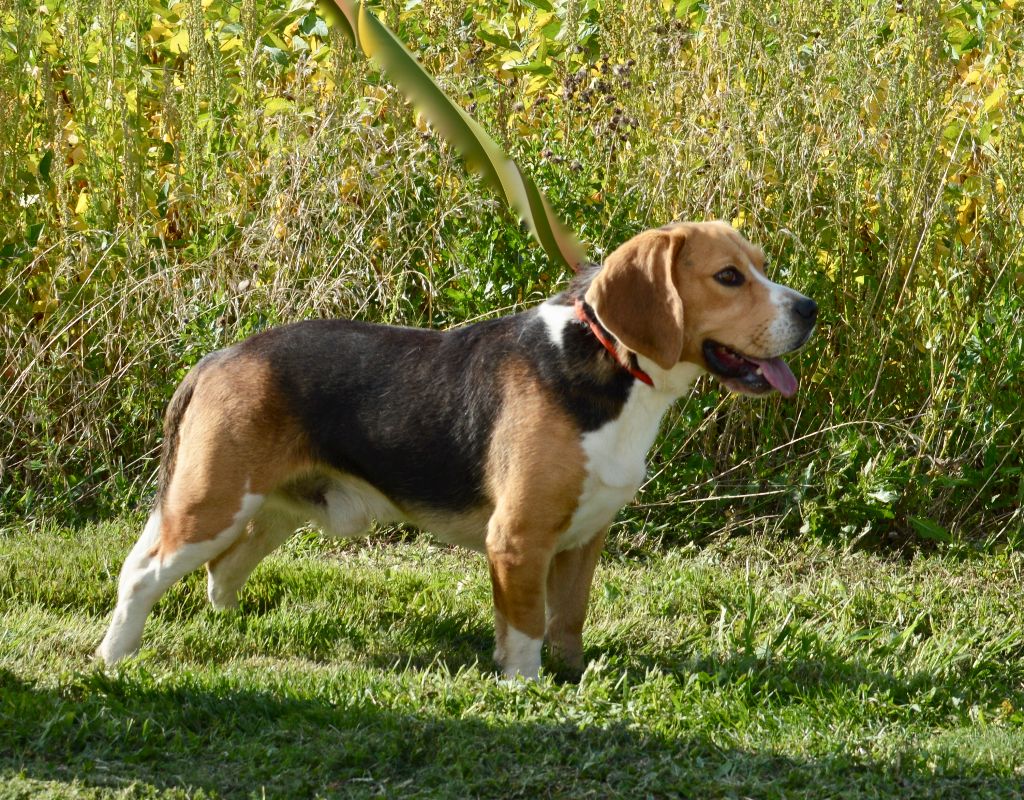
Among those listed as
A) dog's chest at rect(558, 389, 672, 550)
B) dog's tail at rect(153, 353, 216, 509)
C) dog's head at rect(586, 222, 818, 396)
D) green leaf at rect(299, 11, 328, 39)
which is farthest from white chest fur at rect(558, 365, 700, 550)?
green leaf at rect(299, 11, 328, 39)

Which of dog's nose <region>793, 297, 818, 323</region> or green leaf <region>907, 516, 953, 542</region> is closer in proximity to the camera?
dog's nose <region>793, 297, 818, 323</region>

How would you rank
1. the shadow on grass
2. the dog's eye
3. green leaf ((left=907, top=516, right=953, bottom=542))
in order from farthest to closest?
1. green leaf ((left=907, top=516, right=953, bottom=542))
2. the dog's eye
3. the shadow on grass

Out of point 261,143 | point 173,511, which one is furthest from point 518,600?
point 261,143

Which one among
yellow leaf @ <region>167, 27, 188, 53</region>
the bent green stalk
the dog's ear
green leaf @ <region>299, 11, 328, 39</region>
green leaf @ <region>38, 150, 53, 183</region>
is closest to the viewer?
the bent green stalk

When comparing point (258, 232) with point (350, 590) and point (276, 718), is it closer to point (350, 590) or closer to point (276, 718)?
point (350, 590)

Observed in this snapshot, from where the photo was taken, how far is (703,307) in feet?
13.8

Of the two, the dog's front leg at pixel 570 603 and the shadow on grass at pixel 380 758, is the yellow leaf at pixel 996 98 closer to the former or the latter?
the dog's front leg at pixel 570 603

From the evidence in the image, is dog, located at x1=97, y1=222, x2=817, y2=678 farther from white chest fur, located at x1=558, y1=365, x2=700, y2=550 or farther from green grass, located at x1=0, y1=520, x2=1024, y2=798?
green grass, located at x1=0, y1=520, x2=1024, y2=798

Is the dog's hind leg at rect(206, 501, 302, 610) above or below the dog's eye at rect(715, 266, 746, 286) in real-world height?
below

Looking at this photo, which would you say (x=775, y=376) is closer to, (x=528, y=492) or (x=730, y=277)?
(x=730, y=277)

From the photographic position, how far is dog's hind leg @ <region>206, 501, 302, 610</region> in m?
4.87

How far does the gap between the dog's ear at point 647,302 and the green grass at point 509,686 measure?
3.43 feet

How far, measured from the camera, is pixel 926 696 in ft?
13.8

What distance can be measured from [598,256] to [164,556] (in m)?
2.41
